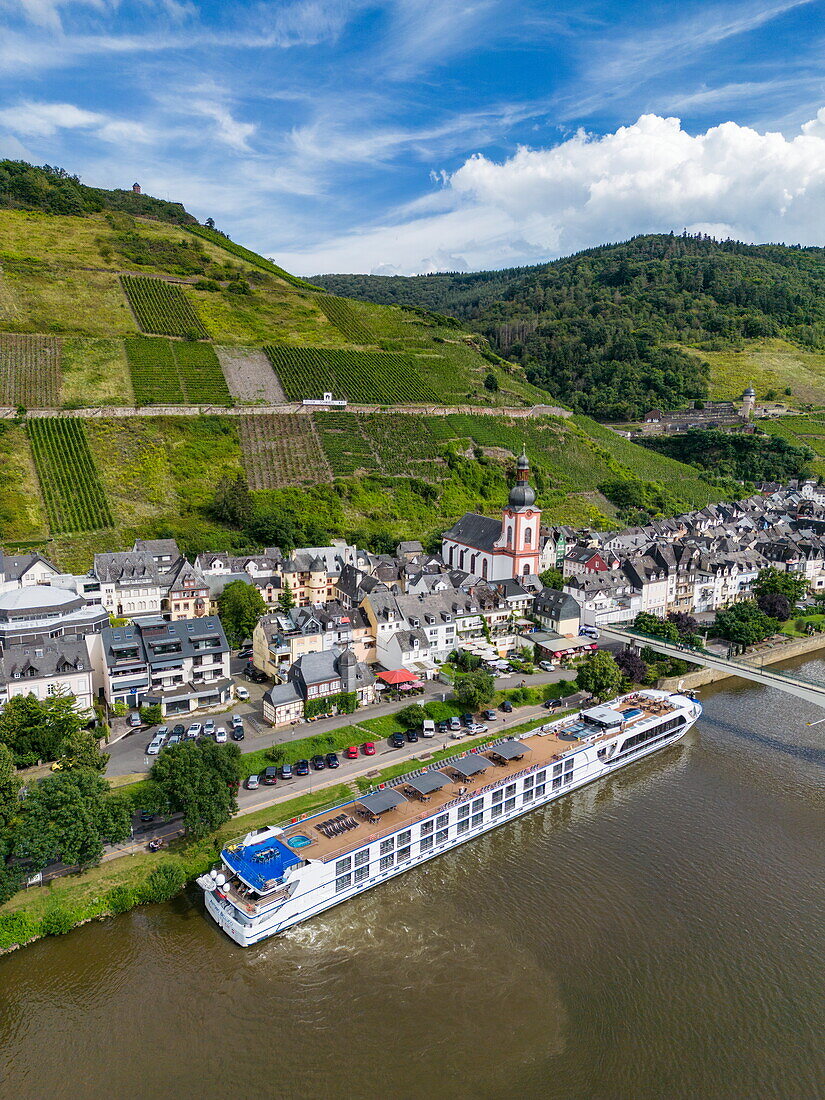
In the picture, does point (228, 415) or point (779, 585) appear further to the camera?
point (228, 415)

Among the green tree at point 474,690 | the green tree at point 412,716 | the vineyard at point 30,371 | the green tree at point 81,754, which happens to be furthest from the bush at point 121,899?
the vineyard at point 30,371

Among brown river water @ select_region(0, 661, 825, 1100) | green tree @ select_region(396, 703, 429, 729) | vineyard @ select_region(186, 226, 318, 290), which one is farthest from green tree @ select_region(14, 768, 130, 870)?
vineyard @ select_region(186, 226, 318, 290)

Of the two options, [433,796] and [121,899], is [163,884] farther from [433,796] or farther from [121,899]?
[433,796]

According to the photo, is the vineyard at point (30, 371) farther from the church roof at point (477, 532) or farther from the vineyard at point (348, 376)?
the church roof at point (477, 532)

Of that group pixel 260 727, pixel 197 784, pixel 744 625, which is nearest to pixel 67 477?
pixel 260 727

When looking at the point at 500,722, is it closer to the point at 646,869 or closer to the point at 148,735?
the point at 646,869

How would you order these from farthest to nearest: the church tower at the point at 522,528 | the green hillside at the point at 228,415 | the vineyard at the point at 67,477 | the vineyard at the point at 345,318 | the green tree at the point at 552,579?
the vineyard at the point at 345,318
the green hillside at the point at 228,415
the vineyard at the point at 67,477
the green tree at the point at 552,579
the church tower at the point at 522,528
